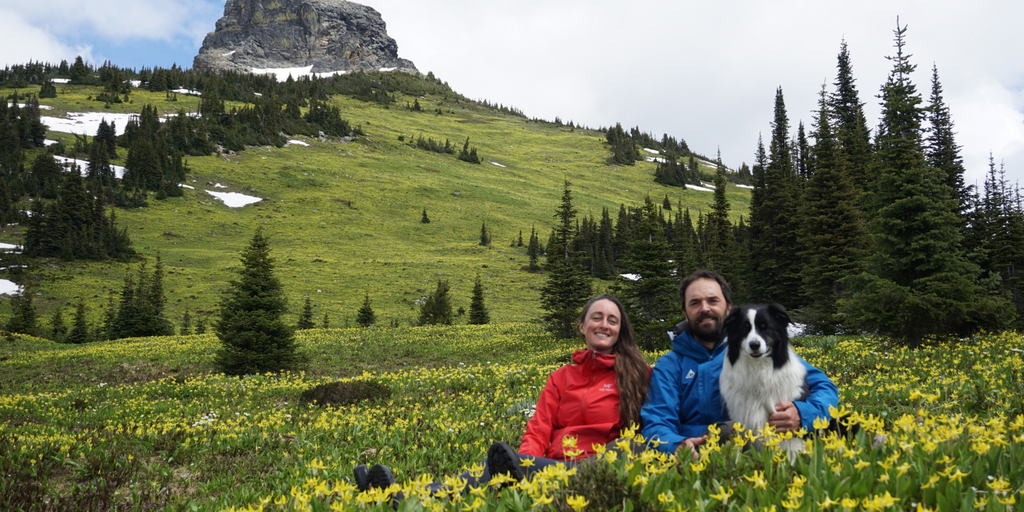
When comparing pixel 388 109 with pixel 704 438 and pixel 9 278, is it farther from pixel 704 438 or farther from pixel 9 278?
pixel 704 438

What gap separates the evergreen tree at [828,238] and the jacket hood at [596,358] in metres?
23.6

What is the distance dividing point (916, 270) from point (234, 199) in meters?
91.1

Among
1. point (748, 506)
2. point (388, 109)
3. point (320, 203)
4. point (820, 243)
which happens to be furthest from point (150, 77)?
point (748, 506)

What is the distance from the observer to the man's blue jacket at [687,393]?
12.2 ft

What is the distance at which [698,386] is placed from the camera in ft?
13.5

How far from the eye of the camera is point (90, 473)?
6363 mm

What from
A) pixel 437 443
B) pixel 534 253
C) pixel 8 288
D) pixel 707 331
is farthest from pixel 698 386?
pixel 534 253

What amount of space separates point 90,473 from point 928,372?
37.6 ft

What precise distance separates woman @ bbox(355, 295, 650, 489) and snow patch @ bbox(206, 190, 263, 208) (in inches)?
3567

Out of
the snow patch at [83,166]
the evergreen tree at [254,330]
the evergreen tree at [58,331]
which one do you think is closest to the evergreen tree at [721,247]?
the evergreen tree at [254,330]

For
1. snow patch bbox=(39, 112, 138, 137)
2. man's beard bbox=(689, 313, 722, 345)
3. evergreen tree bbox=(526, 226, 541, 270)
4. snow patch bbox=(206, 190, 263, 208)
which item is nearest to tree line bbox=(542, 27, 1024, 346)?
man's beard bbox=(689, 313, 722, 345)

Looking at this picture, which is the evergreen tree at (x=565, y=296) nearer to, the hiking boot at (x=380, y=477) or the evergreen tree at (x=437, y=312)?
the evergreen tree at (x=437, y=312)

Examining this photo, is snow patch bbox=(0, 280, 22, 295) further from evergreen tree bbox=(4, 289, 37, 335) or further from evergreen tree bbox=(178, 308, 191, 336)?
evergreen tree bbox=(178, 308, 191, 336)

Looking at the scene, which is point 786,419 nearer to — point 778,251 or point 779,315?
point 779,315
